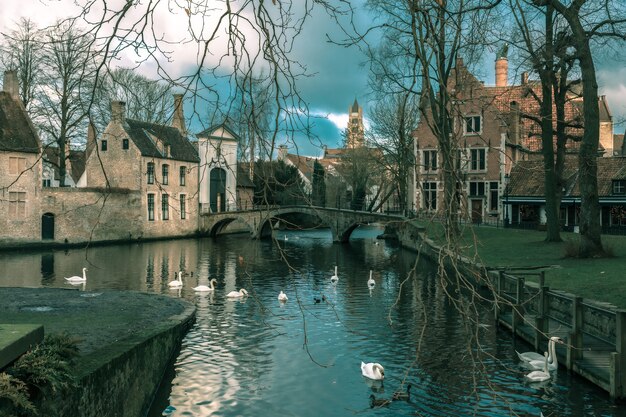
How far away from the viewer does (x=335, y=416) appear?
10055 mm

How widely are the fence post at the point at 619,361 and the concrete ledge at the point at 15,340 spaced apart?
8210mm

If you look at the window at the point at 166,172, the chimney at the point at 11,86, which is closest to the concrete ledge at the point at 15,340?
the chimney at the point at 11,86

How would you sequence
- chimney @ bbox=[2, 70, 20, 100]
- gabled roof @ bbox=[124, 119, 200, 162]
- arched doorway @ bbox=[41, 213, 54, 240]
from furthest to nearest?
gabled roof @ bbox=[124, 119, 200, 162], chimney @ bbox=[2, 70, 20, 100], arched doorway @ bbox=[41, 213, 54, 240]

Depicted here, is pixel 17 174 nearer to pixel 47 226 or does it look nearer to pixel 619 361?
pixel 47 226

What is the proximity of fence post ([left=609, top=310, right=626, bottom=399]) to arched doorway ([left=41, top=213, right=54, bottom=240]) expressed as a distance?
36.6 meters

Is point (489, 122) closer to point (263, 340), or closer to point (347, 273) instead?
point (347, 273)

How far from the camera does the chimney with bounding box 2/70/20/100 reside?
39.4 m

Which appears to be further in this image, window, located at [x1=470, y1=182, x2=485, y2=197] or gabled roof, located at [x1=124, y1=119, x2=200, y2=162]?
gabled roof, located at [x1=124, y1=119, x2=200, y2=162]

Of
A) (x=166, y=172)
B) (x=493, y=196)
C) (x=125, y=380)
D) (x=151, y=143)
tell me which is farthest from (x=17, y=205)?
(x=493, y=196)

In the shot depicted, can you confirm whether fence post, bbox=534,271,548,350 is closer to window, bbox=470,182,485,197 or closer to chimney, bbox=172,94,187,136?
chimney, bbox=172,94,187,136

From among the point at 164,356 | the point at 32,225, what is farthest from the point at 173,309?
the point at 32,225

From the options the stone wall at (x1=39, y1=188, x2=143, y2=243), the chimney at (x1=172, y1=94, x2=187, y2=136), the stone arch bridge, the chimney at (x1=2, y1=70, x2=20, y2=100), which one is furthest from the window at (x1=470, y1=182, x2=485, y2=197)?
Result: the chimney at (x1=172, y1=94, x2=187, y2=136)

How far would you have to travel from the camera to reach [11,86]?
1559 inches

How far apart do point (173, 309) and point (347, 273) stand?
41.8 ft
